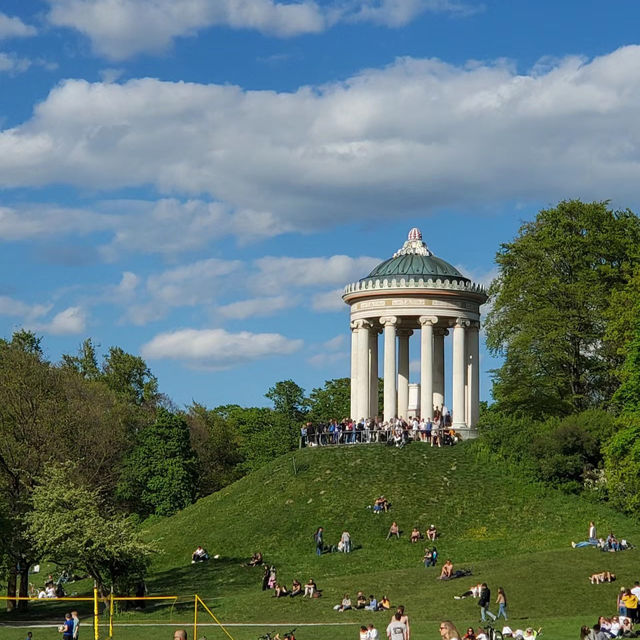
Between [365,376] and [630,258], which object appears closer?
[630,258]

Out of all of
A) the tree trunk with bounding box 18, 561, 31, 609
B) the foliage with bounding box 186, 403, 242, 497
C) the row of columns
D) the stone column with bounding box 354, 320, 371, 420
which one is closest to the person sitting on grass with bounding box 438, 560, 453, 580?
the tree trunk with bounding box 18, 561, 31, 609

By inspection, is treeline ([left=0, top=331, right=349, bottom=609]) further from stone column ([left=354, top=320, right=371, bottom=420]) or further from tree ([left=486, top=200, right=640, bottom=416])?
tree ([left=486, top=200, right=640, bottom=416])

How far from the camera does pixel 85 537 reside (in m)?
44.2

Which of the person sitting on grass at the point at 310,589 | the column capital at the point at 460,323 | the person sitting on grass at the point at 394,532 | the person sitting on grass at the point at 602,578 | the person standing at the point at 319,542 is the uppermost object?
the column capital at the point at 460,323

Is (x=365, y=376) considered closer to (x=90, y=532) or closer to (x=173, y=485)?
(x=173, y=485)

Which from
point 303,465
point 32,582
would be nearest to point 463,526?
point 303,465

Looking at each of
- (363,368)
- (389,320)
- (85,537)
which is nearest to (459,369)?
(389,320)

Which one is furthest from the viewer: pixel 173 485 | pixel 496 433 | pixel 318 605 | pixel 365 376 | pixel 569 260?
pixel 173 485

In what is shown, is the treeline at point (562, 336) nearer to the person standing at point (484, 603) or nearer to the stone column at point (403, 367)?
the stone column at point (403, 367)

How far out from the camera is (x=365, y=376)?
72938 millimetres

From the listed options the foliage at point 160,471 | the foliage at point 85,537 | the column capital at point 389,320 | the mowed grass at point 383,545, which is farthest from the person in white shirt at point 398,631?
the foliage at point 160,471

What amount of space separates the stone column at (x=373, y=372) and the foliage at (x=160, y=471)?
14625 mm

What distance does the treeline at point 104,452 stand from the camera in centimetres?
4538

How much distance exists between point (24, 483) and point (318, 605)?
15.5 metres
